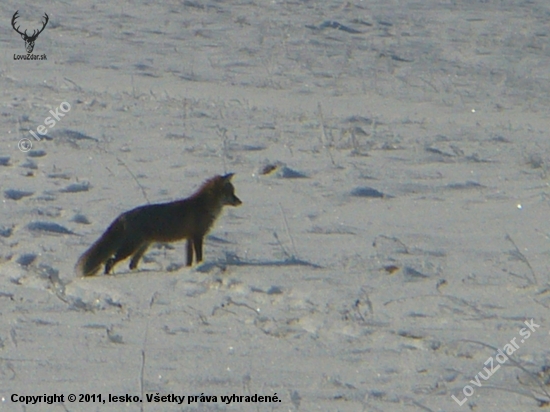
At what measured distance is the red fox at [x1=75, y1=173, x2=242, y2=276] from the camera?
21.5ft

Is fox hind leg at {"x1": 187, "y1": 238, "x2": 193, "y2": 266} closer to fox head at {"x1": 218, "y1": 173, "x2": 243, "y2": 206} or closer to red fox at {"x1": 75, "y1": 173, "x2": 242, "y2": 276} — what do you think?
red fox at {"x1": 75, "y1": 173, "x2": 242, "y2": 276}

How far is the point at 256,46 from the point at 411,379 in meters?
13.7

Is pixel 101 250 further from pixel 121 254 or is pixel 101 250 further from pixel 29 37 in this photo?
pixel 29 37

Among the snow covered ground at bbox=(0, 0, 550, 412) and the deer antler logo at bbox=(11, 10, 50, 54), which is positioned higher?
the snow covered ground at bbox=(0, 0, 550, 412)

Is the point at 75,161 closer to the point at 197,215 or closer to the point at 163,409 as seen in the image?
the point at 197,215

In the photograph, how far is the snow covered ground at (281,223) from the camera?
4336 millimetres

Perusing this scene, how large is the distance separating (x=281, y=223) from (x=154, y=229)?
4.33 feet

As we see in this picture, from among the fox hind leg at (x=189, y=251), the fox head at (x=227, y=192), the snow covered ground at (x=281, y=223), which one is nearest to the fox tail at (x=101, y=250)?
the snow covered ground at (x=281, y=223)

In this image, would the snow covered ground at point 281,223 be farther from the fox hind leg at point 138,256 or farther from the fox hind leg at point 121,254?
the fox hind leg at point 121,254

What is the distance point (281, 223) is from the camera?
7680 millimetres

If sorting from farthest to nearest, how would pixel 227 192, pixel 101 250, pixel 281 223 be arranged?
pixel 281 223, pixel 227 192, pixel 101 250

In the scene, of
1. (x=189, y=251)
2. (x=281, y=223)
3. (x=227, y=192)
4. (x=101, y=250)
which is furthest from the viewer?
(x=281, y=223)

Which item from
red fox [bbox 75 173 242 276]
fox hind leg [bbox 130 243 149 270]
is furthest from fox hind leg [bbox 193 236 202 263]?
fox hind leg [bbox 130 243 149 270]

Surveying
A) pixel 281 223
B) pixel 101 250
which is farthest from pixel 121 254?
pixel 281 223
